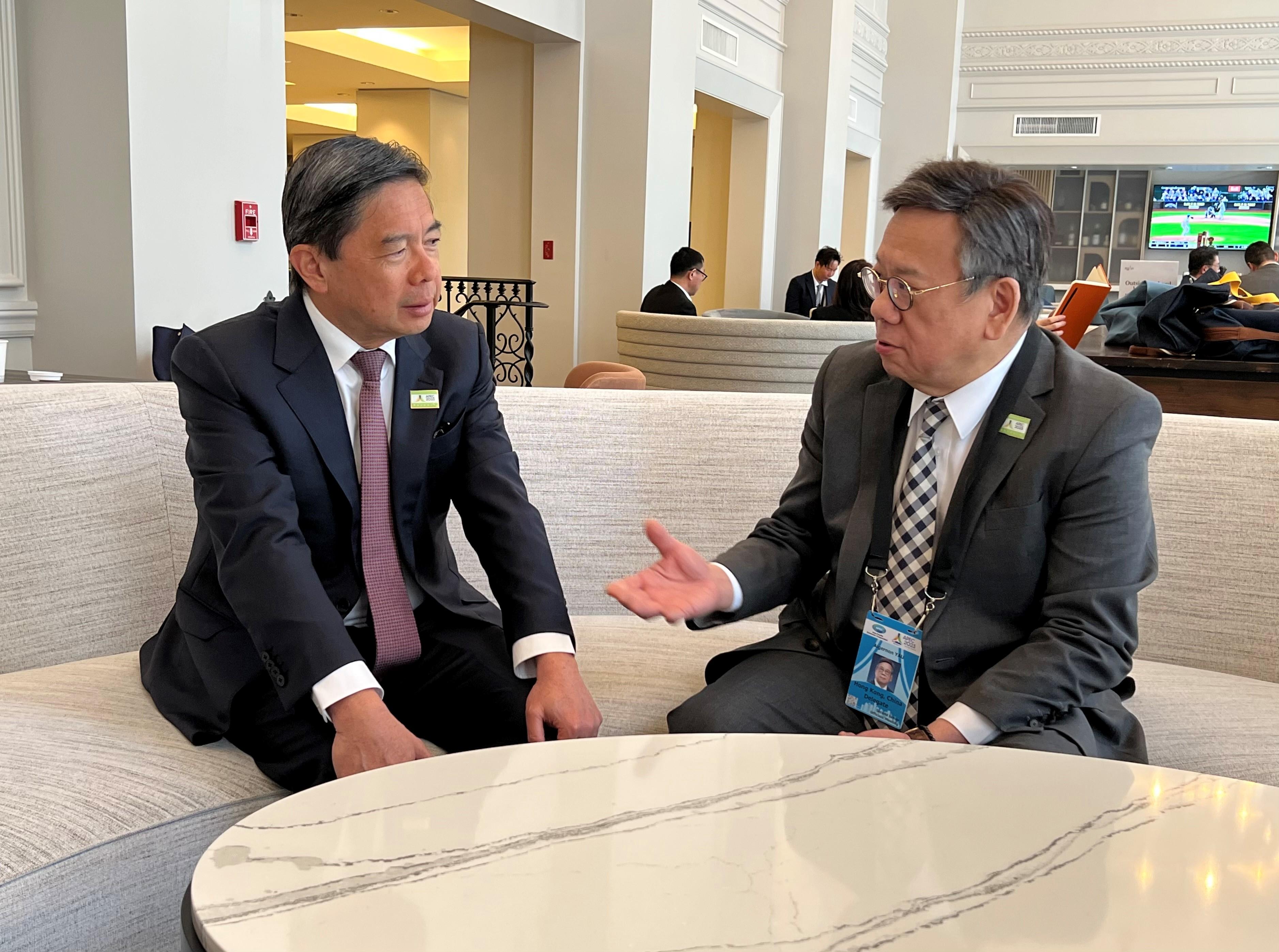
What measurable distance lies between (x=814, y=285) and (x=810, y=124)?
263 cm

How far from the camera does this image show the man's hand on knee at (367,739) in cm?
155

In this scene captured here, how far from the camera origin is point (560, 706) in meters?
1.68

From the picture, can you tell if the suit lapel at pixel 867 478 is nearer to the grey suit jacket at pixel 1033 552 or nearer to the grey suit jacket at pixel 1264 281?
the grey suit jacket at pixel 1033 552

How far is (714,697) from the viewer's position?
71.2 inches

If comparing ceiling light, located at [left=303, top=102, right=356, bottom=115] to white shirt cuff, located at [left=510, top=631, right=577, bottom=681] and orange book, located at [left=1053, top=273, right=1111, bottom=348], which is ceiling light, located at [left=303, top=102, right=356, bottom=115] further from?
white shirt cuff, located at [left=510, top=631, right=577, bottom=681]

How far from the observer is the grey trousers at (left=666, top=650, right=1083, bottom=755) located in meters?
1.77

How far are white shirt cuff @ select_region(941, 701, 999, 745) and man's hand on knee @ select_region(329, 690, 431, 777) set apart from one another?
766 millimetres

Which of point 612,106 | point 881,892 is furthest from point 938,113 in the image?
point 881,892

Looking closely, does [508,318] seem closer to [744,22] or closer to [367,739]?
[744,22]

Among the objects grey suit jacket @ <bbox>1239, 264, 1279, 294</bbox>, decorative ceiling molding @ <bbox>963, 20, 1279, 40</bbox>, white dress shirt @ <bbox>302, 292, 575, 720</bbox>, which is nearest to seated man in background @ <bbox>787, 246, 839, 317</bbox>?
grey suit jacket @ <bbox>1239, 264, 1279, 294</bbox>

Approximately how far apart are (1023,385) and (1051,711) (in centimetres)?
49

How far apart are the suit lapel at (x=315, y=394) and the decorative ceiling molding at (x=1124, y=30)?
16.6 m

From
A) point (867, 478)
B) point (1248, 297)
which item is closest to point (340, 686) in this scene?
point (867, 478)

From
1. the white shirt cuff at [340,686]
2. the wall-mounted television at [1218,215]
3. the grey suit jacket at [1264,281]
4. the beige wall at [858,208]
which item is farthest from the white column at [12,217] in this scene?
the wall-mounted television at [1218,215]
